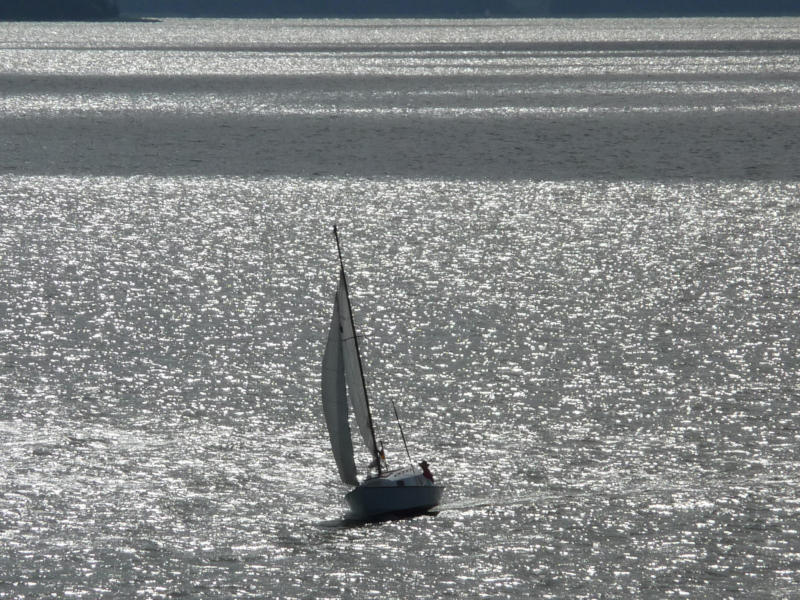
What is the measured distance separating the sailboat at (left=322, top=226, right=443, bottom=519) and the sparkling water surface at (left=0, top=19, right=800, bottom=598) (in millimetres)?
239

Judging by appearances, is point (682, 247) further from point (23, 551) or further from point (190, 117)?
point (190, 117)

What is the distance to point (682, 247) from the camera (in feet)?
103

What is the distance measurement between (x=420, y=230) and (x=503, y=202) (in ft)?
17.0

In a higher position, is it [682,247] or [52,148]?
[52,148]

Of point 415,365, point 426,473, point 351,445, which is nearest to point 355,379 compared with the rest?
point 351,445

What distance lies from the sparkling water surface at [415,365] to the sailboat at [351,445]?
24cm

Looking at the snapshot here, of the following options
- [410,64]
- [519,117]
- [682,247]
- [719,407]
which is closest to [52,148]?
[519,117]

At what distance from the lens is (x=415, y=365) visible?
21.4 meters

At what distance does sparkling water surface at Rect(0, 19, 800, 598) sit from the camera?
14.0 meters

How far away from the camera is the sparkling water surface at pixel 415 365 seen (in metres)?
14.0

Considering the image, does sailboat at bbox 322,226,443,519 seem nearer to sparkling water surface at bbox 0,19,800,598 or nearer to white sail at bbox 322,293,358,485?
white sail at bbox 322,293,358,485

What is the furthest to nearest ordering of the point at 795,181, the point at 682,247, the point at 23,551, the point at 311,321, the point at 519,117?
the point at 519,117 → the point at 795,181 → the point at 682,247 → the point at 311,321 → the point at 23,551

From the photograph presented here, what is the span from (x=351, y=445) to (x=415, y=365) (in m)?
6.55

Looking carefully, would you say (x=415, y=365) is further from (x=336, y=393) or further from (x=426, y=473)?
(x=336, y=393)
